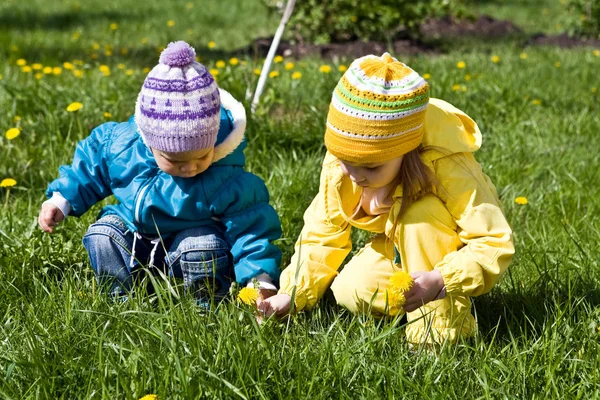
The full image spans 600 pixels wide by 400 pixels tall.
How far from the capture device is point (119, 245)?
2.58 m

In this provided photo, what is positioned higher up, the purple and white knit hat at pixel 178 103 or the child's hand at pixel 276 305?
the purple and white knit hat at pixel 178 103

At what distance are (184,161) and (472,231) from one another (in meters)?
0.88

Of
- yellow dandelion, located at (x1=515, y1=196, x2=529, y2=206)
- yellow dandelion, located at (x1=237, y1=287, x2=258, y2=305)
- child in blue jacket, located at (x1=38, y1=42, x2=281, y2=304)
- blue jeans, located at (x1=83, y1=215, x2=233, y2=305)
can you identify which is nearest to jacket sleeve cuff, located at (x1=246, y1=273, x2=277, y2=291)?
child in blue jacket, located at (x1=38, y1=42, x2=281, y2=304)

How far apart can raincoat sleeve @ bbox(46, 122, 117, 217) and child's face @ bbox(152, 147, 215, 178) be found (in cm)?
30

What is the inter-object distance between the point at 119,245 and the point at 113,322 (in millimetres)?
481

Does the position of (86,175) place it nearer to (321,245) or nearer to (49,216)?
(49,216)

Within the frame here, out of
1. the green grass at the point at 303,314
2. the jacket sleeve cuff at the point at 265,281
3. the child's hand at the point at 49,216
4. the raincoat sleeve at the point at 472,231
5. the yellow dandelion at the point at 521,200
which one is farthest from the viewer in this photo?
the yellow dandelion at the point at 521,200

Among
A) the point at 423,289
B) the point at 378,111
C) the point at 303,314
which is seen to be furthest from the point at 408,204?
the point at 303,314

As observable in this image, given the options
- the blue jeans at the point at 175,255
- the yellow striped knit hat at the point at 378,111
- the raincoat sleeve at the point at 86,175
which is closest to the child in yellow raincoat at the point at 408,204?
the yellow striped knit hat at the point at 378,111

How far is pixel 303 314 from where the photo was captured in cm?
251

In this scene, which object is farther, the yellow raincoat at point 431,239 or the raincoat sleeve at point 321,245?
the raincoat sleeve at point 321,245

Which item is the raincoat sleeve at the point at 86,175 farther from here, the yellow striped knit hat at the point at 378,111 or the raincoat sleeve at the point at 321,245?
the yellow striped knit hat at the point at 378,111

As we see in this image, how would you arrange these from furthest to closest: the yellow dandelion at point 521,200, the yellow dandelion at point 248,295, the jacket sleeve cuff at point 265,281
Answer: the yellow dandelion at point 521,200, the jacket sleeve cuff at point 265,281, the yellow dandelion at point 248,295

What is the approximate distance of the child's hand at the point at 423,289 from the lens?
2148 mm
